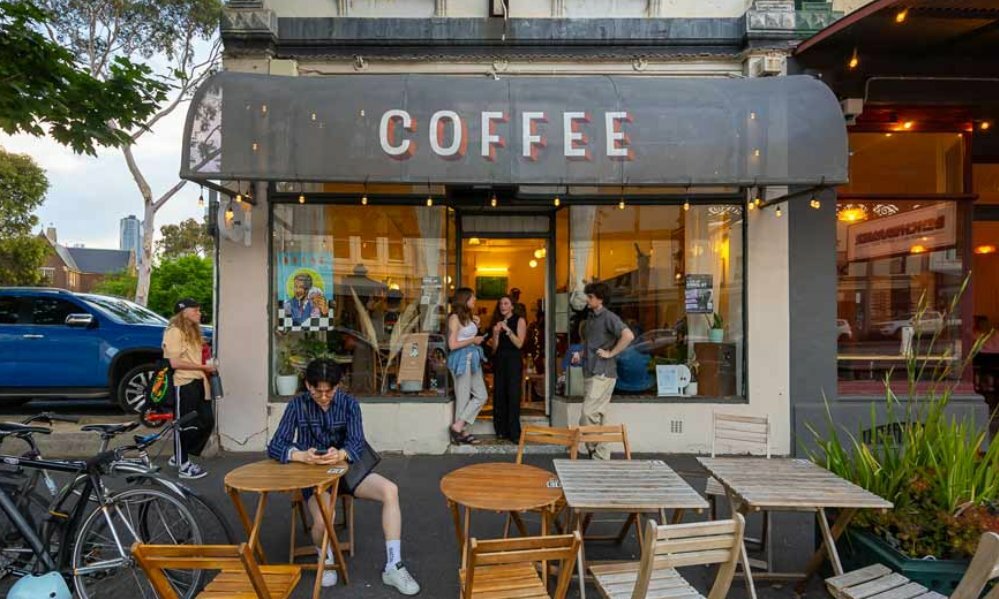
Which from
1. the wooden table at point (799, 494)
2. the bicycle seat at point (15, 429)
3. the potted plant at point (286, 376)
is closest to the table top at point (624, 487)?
the wooden table at point (799, 494)

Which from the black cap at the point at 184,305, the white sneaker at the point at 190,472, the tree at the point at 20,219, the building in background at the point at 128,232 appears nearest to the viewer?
the white sneaker at the point at 190,472

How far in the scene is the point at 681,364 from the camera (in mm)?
7219

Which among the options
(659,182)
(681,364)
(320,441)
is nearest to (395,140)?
(659,182)

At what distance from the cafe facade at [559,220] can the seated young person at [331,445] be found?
283cm

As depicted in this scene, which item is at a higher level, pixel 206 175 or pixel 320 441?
pixel 206 175

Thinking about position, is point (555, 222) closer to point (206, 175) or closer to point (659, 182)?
point (659, 182)

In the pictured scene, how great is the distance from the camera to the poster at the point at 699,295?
721 cm

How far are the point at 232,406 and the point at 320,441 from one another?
338 centimetres

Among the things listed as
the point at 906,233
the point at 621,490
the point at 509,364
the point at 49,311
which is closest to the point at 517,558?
the point at 621,490

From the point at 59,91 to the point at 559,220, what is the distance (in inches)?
209

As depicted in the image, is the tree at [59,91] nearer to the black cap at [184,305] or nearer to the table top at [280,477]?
the black cap at [184,305]

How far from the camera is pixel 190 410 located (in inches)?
235

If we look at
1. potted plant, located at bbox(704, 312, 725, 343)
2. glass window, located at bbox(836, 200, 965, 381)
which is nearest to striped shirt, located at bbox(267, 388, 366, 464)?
potted plant, located at bbox(704, 312, 725, 343)

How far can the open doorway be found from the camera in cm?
795
